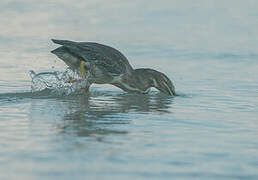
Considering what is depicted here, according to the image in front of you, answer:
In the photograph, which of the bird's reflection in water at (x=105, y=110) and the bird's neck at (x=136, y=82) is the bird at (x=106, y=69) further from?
the bird's reflection in water at (x=105, y=110)

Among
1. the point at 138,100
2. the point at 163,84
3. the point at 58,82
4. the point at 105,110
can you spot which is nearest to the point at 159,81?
the point at 163,84

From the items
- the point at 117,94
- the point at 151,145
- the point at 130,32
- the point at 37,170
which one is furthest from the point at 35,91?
the point at 130,32

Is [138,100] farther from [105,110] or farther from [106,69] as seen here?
[105,110]

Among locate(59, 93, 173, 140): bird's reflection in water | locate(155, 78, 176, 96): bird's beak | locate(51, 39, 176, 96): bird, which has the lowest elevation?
locate(59, 93, 173, 140): bird's reflection in water

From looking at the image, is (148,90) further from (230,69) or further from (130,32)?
(130,32)

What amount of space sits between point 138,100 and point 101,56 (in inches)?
53.4

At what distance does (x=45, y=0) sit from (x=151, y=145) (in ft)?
47.2

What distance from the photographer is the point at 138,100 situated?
380 inches

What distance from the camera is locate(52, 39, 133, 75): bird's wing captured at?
10.3 m

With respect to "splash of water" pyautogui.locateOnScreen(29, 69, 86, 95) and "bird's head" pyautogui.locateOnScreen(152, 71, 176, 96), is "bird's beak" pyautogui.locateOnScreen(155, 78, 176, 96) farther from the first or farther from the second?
"splash of water" pyautogui.locateOnScreen(29, 69, 86, 95)

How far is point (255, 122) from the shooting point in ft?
24.3

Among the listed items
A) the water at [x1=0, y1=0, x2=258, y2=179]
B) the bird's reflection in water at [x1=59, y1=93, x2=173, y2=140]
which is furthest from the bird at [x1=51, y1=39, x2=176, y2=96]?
the bird's reflection in water at [x1=59, y1=93, x2=173, y2=140]

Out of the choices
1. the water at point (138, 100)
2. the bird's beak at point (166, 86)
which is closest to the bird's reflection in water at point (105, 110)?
the water at point (138, 100)

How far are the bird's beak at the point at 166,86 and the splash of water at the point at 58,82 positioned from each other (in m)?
1.28
